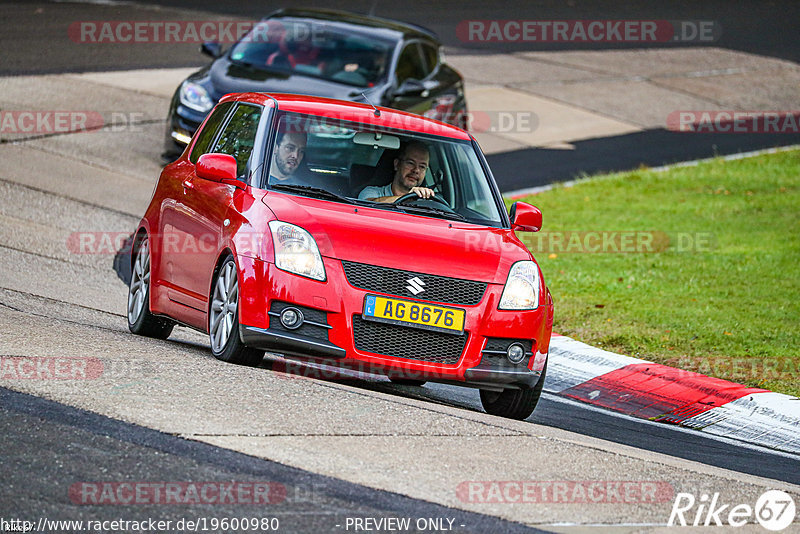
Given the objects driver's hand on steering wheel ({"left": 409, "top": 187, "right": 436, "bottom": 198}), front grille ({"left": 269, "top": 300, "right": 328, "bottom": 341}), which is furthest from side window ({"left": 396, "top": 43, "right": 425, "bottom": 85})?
front grille ({"left": 269, "top": 300, "right": 328, "bottom": 341})

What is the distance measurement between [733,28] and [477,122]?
48.2ft

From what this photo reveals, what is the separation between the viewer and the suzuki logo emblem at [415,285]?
7.39 meters

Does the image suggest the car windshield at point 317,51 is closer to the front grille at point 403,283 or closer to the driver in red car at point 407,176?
the driver in red car at point 407,176

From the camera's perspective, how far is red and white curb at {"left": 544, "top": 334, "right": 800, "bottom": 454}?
8969mm

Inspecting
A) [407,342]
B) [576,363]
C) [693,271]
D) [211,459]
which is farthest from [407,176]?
[693,271]

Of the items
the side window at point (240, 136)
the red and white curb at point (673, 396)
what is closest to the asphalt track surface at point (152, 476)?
the side window at point (240, 136)

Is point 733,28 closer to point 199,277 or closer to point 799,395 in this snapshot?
point 799,395

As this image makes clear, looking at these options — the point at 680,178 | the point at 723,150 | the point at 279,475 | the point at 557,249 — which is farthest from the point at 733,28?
the point at 279,475

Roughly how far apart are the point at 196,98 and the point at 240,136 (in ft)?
21.1

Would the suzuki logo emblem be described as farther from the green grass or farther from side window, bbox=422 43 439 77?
side window, bbox=422 43 439 77

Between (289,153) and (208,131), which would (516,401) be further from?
(208,131)

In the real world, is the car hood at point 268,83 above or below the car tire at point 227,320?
below

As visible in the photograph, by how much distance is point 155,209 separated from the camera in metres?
9.18

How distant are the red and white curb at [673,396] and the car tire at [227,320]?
2.97 m
